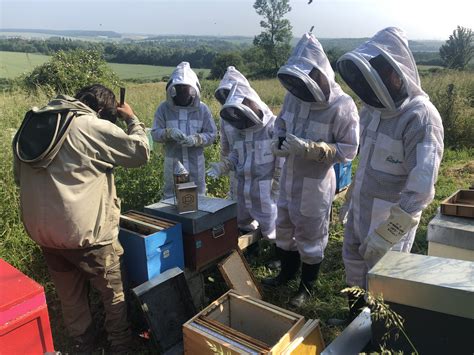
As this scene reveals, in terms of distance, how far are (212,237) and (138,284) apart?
2.28 feet

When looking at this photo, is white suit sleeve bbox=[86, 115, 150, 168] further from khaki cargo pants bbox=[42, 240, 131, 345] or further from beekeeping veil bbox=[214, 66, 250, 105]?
beekeeping veil bbox=[214, 66, 250, 105]

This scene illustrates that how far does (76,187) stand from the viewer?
99.6 inches

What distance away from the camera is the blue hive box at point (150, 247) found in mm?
2930

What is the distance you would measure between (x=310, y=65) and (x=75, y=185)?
2019 millimetres

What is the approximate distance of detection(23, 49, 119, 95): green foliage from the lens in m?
10.3

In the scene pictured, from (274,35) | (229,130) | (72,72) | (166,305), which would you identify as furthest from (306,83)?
(274,35)

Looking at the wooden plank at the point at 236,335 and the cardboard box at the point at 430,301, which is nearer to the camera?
the cardboard box at the point at 430,301

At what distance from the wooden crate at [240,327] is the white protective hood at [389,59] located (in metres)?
1.53

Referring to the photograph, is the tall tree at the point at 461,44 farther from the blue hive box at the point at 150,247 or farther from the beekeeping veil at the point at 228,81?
the blue hive box at the point at 150,247

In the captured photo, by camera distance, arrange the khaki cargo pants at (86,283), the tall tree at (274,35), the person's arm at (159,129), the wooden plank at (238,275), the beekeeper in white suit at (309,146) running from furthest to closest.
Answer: the tall tree at (274,35), the person's arm at (159,129), the wooden plank at (238,275), the beekeeper in white suit at (309,146), the khaki cargo pants at (86,283)

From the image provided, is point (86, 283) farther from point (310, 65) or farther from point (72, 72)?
point (72, 72)

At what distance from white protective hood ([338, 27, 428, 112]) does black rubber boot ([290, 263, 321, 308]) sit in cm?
176

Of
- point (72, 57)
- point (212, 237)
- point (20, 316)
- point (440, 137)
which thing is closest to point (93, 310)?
point (212, 237)

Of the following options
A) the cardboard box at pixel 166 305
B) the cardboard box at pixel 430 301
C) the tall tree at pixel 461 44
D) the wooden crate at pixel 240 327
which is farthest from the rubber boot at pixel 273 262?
the tall tree at pixel 461 44
